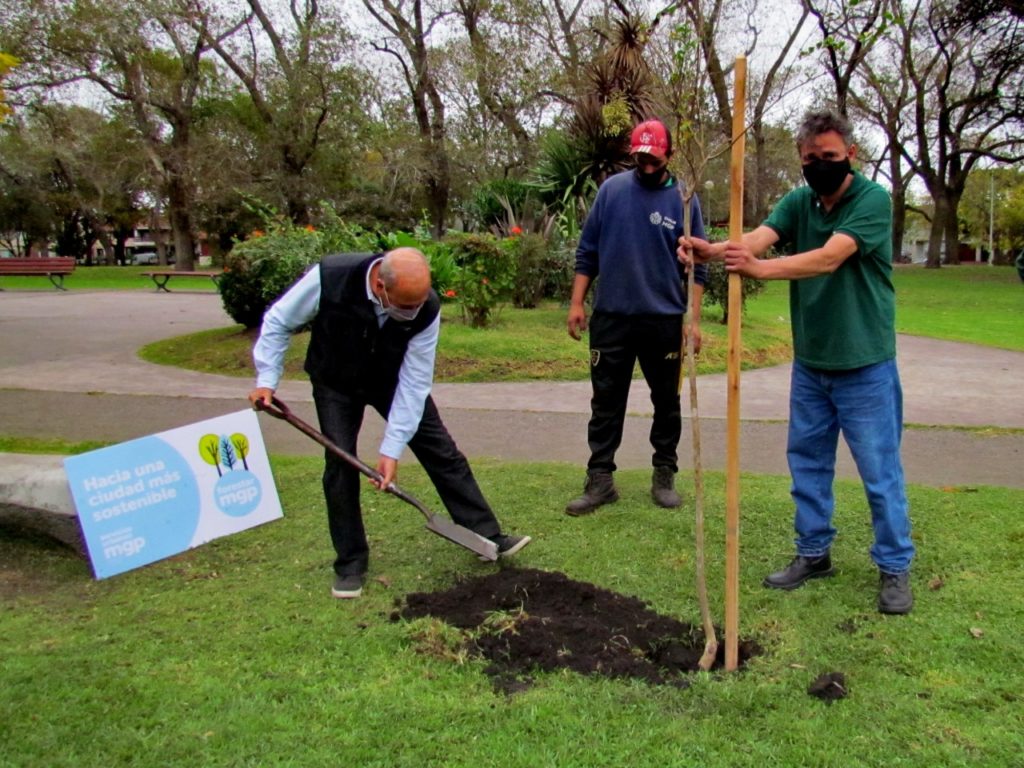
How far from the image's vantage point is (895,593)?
3.51 metres

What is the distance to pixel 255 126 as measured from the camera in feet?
121

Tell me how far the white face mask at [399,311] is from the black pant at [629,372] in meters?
1.39

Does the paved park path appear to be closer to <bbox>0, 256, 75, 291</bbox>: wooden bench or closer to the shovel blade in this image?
the shovel blade

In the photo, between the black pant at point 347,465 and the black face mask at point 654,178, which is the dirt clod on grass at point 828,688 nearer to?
the black pant at point 347,465

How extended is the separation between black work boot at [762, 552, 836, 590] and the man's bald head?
6.42ft

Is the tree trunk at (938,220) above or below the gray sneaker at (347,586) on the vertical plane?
above

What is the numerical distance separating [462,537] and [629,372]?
1397mm

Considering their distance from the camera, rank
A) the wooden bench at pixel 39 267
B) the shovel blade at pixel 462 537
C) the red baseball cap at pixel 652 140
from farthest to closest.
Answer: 1. the wooden bench at pixel 39 267
2. the red baseball cap at pixel 652 140
3. the shovel blade at pixel 462 537

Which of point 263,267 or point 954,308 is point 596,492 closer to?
point 263,267

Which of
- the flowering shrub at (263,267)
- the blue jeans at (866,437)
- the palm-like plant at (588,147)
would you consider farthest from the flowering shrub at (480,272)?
the blue jeans at (866,437)

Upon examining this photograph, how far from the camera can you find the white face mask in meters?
3.46

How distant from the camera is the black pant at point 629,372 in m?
4.64

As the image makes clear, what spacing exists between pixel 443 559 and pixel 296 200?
31.0 metres

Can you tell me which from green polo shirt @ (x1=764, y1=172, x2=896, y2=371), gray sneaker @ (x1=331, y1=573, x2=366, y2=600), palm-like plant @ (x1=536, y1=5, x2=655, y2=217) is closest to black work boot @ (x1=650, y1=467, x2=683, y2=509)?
green polo shirt @ (x1=764, y1=172, x2=896, y2=371)
